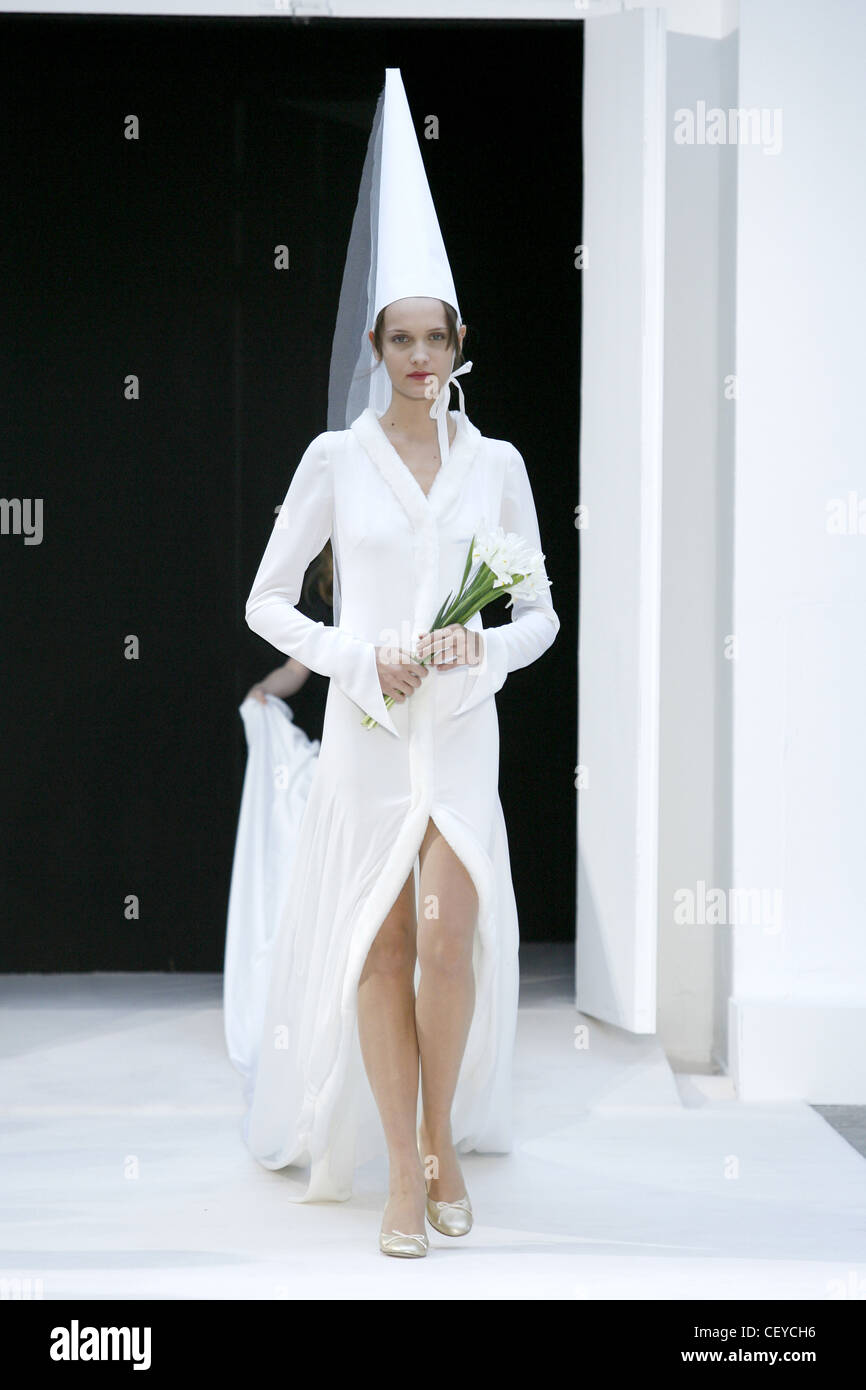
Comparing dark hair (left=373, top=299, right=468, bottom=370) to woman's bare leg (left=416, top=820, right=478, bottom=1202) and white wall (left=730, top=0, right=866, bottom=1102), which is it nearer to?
woman's bare leg (left=416, top=820, right=478, bottom=1202)

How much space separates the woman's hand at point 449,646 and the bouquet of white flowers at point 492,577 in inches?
0.7

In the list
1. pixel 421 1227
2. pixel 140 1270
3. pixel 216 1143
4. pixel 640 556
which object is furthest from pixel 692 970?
pixel 140 1270

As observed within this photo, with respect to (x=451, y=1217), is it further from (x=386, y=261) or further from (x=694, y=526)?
(x=694, y=526)

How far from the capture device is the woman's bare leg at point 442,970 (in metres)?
2.95

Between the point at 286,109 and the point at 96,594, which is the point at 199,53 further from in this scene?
the point at 96,594

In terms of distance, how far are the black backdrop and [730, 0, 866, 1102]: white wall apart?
1466 millimetres

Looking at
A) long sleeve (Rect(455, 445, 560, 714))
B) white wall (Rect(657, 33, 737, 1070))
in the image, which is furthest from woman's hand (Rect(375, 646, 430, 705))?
white wall (Rect(657, 33, 737, 1070))

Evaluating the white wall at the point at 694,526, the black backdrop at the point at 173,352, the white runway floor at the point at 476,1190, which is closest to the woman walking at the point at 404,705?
the white runway floor at the point at 476,1190

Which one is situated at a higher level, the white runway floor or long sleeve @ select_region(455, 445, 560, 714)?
long sleeve @ select_region(455, 445, 560, 714)

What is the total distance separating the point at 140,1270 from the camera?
2.76 metres

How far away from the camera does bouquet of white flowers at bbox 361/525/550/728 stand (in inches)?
111

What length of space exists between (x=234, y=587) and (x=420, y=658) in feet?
9.00

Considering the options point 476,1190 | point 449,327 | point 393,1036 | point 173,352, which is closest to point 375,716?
point 393,1036

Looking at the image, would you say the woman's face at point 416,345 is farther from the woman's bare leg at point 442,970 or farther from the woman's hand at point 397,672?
the woman's bare leg at point 442,970
